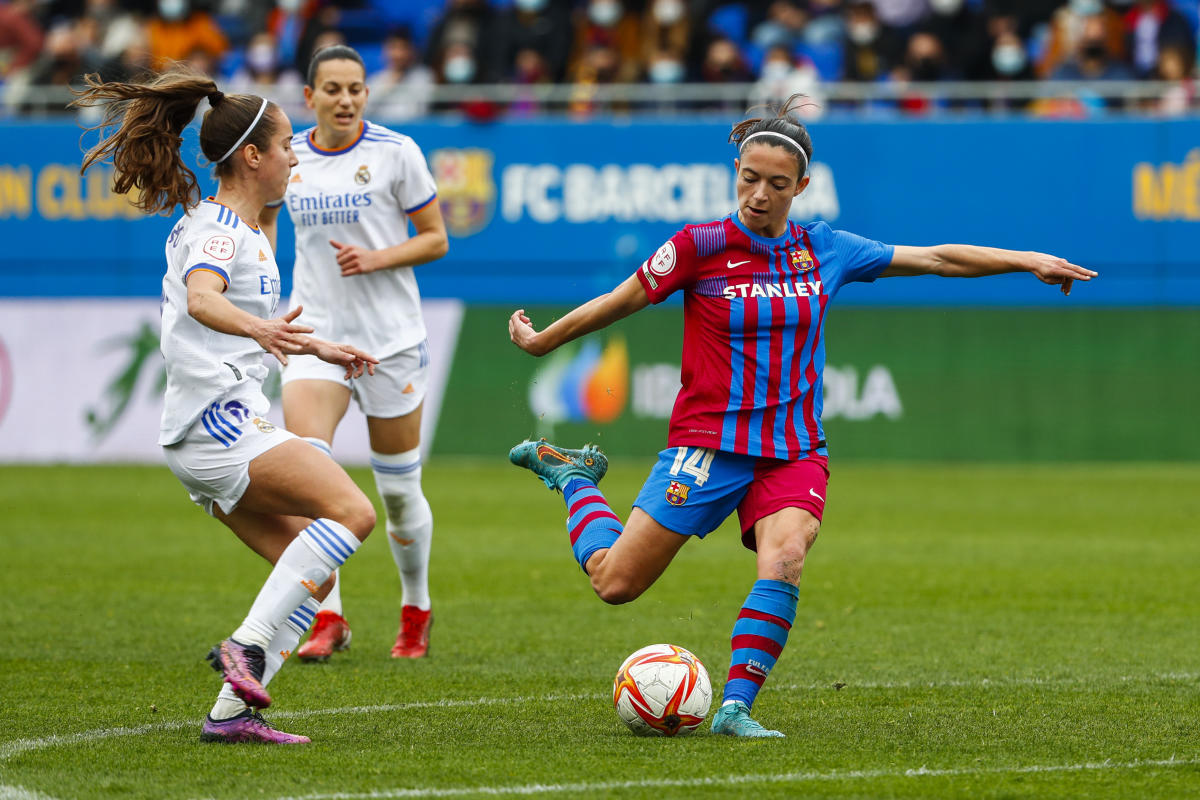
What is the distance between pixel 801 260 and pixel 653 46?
14.1 m

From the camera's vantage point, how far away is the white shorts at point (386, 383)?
286 inches

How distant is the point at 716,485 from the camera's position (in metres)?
5.53

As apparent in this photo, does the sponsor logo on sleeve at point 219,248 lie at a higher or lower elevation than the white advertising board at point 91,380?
higher

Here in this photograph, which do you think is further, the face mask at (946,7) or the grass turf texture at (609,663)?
the face mask at (946,7)

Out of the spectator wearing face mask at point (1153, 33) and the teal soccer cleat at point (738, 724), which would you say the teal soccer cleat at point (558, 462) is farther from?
the spectator wearing face mask at point (1153, 33)

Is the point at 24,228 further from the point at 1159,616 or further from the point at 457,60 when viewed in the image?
the point at 1159,616

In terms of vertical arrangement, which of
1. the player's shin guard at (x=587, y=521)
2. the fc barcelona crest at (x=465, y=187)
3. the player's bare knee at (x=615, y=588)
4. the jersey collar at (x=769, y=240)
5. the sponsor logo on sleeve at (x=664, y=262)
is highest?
the fc barcelona crest at (x=465, y=187)

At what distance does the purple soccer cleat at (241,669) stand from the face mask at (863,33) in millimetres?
15142

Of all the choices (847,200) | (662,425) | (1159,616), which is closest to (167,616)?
(1159,616)

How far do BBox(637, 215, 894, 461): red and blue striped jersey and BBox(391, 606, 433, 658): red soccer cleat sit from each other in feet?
6.96

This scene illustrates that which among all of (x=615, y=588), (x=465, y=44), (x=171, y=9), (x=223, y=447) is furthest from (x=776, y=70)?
(x=223, y=447)

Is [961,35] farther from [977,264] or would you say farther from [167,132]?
[167,132]

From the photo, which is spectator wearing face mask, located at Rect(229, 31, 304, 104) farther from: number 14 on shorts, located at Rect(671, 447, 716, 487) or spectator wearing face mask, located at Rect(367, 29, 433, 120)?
number 14 on shorts, located at Rect(671, 447, 716, 487)

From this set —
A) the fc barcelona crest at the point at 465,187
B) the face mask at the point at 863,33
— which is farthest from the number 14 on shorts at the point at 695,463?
the face mask at the point at 863,33
